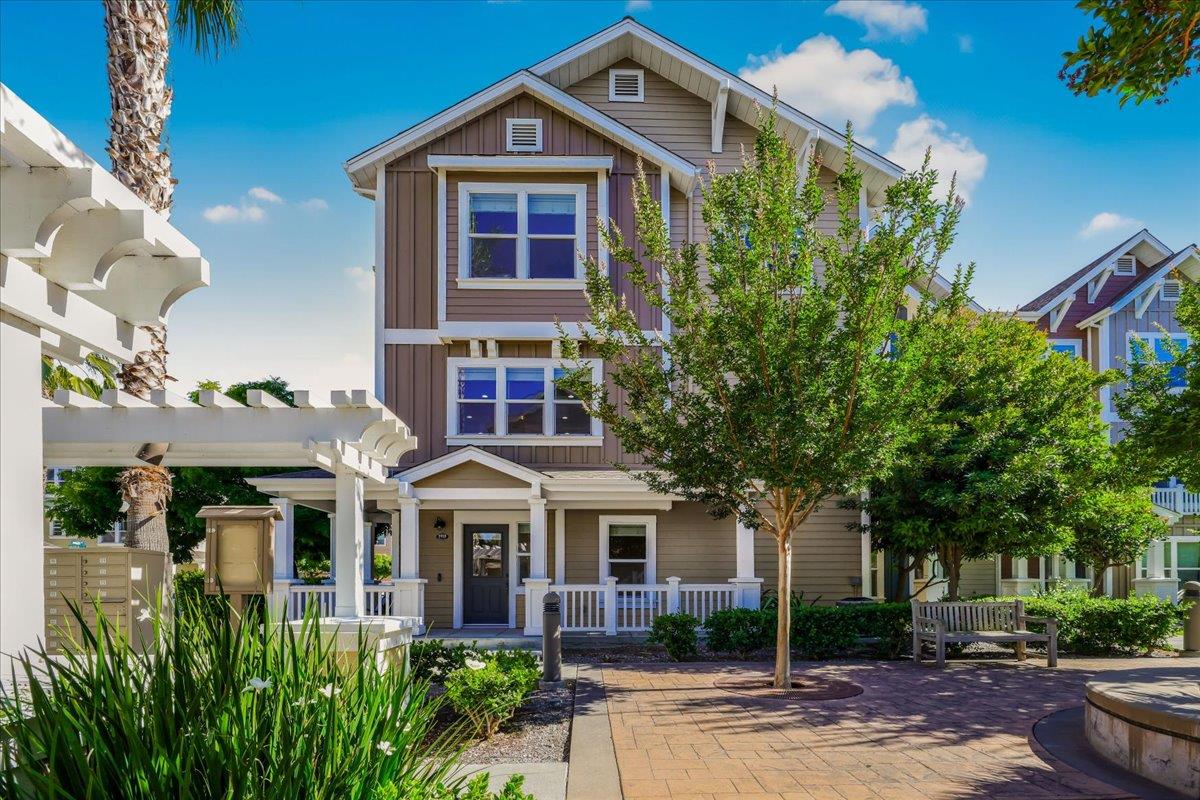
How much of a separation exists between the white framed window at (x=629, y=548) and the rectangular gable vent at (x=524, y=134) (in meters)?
6.97

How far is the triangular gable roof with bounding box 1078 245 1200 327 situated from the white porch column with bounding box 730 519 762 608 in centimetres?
1421

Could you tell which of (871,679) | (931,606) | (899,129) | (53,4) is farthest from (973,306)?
(53,4)

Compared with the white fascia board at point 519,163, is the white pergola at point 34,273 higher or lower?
lower

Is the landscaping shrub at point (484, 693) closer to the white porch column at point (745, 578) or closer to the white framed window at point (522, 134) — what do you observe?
the white porch column at point (745, 578)

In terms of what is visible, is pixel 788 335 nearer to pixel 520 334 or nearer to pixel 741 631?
pixel 741 631

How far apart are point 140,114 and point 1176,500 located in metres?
26.4

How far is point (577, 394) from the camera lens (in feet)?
38.0

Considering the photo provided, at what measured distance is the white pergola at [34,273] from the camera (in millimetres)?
2959

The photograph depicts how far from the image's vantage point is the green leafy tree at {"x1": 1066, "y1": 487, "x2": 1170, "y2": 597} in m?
15.0

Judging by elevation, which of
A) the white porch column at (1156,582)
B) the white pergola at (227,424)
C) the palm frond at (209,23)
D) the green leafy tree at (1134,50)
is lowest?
the white porch column at (1156,582)

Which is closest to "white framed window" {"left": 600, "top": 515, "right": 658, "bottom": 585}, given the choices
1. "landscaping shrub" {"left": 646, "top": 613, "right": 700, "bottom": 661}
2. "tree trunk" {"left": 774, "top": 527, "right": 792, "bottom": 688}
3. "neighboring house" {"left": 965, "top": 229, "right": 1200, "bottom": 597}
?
"landscaping shrub" {"left": 646, "top": 613, "right": 700, "bottom": 661}

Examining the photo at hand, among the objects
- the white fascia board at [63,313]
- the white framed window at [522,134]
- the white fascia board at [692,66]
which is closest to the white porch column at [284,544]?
the white framed window at [522,134]

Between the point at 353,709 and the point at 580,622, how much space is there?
1268cm

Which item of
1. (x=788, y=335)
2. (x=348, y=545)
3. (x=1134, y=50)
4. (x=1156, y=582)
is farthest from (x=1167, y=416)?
(x=1156, y=582)
